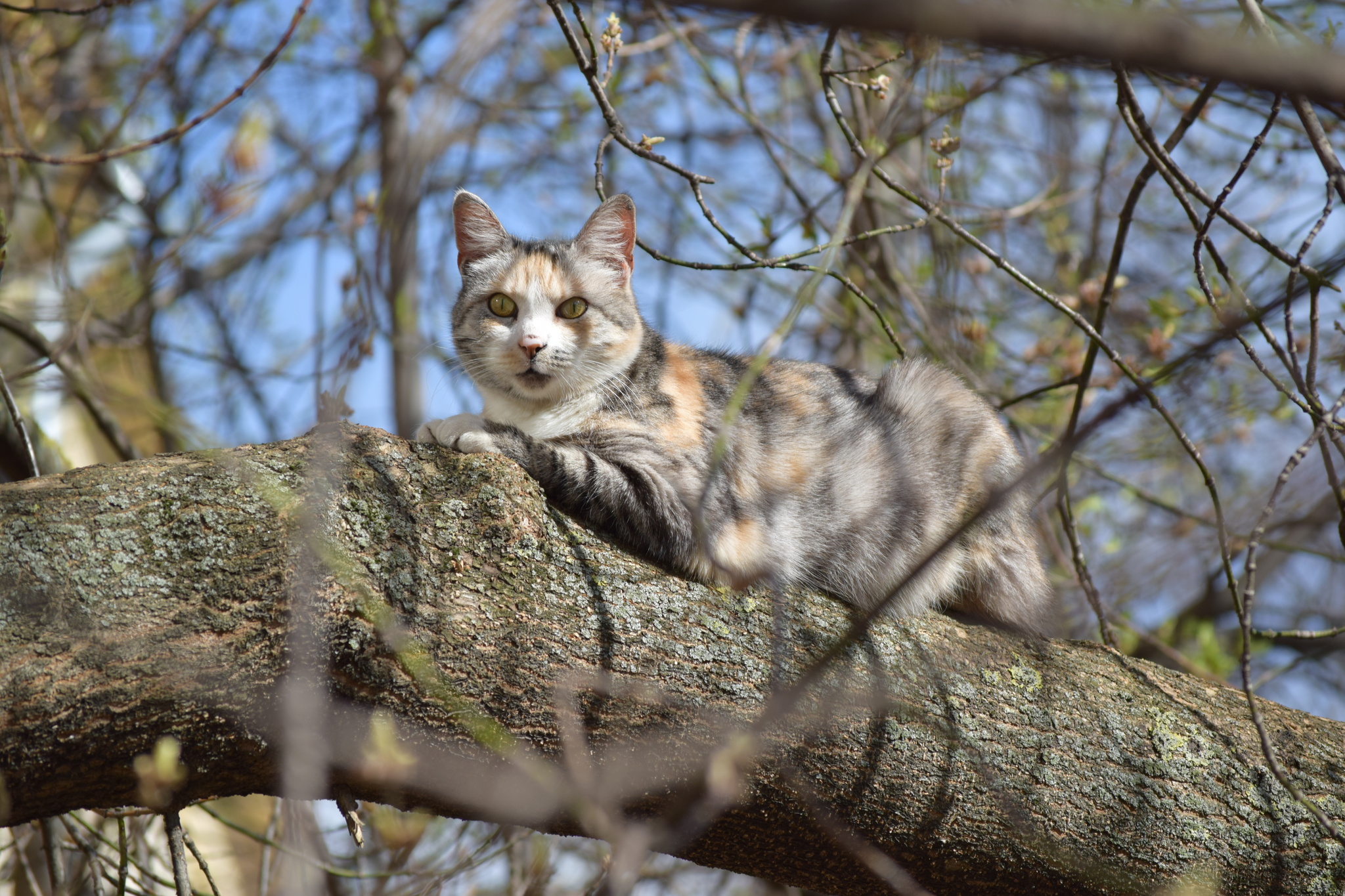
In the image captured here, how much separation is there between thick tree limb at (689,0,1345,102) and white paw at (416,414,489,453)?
201 cm

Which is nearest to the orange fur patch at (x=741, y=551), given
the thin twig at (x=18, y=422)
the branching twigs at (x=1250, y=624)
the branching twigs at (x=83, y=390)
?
the branching twigs at (x=1250, y=624)

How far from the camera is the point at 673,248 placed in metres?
6.21

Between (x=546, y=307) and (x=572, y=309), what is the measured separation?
3.8 inches

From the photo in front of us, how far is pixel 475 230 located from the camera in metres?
3.57

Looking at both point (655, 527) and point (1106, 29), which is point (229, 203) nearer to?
point (655, 527)

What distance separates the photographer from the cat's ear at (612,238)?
3424 mm

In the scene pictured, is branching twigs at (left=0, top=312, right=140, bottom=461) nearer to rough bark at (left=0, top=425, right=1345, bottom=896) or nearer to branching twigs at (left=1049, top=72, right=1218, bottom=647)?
rough bark at (left=0, top=425, right=1345, bottom=896)

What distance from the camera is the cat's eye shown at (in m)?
3.28

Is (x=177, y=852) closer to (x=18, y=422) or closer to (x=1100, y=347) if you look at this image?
(x=18, y=422)

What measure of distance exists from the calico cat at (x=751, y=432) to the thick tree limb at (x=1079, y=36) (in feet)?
6.60

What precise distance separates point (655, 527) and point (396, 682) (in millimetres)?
865

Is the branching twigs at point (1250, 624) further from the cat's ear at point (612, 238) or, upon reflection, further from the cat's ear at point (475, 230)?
the cat's ear at point (475, 230)

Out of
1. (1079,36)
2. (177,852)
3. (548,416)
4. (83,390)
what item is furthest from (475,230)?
(1079,36)

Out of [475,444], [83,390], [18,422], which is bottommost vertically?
[18,422]
